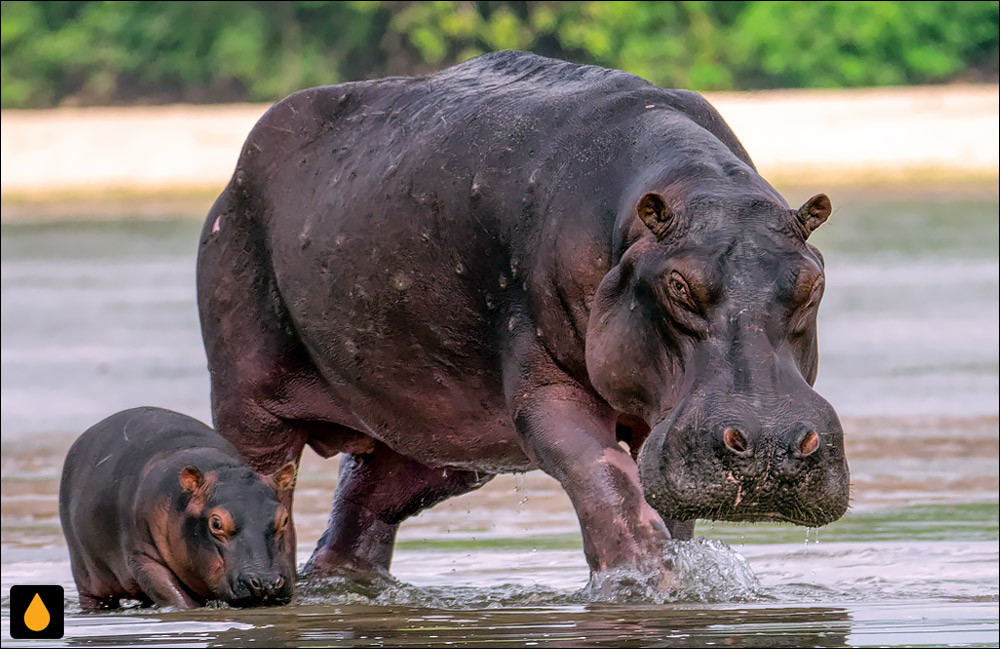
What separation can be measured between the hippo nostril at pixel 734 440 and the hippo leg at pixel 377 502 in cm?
249

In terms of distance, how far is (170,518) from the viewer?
649cm

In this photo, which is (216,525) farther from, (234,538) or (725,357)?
(725,357)

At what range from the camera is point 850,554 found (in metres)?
7.41

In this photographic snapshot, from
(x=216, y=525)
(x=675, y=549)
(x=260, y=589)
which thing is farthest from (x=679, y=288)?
(x=216, y=525)

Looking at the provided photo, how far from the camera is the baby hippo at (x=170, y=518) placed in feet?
20.6

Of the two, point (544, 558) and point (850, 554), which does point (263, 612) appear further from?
point (850, 554)

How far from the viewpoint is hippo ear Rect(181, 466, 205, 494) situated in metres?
6.46

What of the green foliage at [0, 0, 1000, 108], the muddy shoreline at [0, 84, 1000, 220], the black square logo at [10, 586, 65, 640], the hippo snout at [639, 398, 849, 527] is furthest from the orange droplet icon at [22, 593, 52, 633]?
the green foliage at [0, 0, 1000, 108]

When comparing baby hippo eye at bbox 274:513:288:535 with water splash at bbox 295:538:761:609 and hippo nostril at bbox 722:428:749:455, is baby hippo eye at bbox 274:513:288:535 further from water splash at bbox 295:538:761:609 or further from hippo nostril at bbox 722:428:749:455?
hippo nostril at bbox 722:428:749:455

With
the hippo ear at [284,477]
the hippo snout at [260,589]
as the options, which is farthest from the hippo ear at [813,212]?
the hippo ear at [284,477]

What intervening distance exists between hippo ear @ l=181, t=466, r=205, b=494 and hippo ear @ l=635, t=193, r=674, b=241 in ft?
5.99

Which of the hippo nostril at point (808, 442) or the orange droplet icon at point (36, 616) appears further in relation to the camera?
the orange droplet icon at point (36, 616)

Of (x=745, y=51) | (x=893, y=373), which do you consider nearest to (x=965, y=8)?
(x=745, y=51)

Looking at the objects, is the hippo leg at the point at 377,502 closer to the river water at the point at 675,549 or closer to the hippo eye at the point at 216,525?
the river water at the point at 675,549
